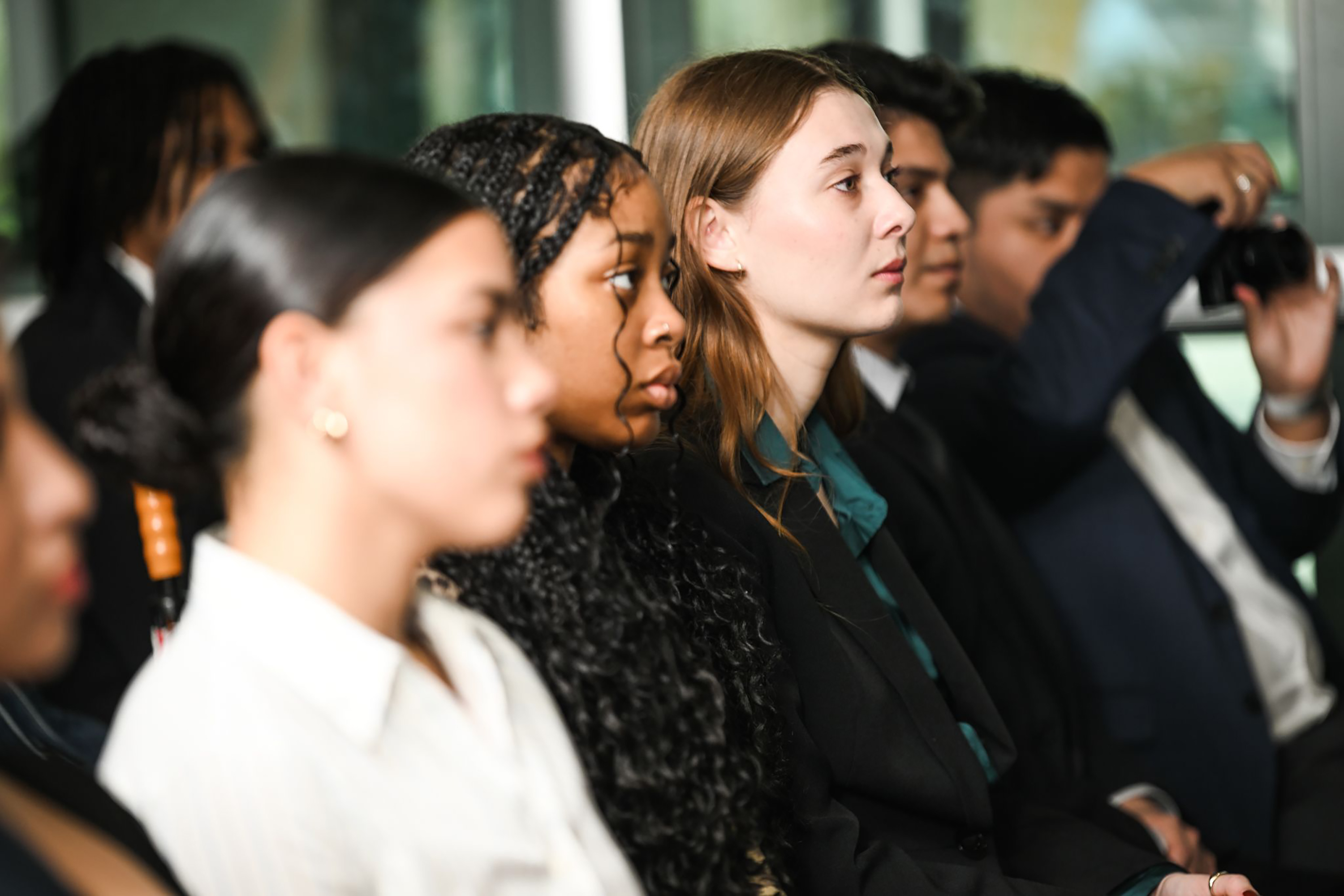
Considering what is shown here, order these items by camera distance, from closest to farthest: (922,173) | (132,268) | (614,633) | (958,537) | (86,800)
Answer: (86,800) < (614,633) < (958,537) < (132,268) < (922,173)

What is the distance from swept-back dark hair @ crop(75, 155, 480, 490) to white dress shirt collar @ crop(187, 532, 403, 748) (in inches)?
3.1

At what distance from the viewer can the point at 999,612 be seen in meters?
1.86

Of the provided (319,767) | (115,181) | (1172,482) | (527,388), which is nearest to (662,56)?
(115,181)

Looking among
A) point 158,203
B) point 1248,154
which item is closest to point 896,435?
point 1248,154

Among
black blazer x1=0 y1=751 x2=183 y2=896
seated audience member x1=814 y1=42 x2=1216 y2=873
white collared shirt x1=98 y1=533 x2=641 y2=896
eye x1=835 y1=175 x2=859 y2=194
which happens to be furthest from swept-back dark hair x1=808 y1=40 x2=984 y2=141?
black blazer x1=0 y1=751 x2=183 y2=896

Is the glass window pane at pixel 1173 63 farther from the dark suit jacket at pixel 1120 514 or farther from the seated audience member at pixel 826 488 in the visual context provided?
the seated audience member at pixel 826 488

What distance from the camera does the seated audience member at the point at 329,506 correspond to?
2.53ft

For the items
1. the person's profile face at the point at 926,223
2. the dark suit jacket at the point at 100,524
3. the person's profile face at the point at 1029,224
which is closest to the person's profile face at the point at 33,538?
the dark suit jacket at the point at 100,524

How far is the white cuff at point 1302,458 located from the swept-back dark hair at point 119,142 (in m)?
1.59

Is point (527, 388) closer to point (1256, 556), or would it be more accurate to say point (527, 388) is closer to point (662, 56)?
point (1256, 556)

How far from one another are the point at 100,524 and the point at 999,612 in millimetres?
1120

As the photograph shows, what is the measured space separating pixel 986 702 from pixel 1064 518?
0.64 meters

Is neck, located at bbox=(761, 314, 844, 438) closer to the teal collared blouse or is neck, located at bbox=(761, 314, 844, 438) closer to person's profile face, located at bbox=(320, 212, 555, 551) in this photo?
the teal collared blouse

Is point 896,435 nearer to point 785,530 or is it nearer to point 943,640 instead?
point 943,640
